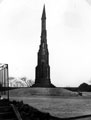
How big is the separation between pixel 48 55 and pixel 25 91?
37.8 m

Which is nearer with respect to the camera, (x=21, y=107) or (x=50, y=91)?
(x=21, y=107)

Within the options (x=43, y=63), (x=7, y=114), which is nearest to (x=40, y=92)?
(x=43, y=63)

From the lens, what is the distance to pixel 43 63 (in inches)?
4136

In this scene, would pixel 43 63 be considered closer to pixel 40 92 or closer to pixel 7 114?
pixel 40 92

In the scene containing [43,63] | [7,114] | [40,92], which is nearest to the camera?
[7,114]

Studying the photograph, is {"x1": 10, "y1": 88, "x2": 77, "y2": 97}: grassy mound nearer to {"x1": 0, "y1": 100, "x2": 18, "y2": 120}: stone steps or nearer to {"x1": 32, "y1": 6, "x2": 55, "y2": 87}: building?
{"x1": 32, "y1": 6, "x2": 55, "y2": 87}: building

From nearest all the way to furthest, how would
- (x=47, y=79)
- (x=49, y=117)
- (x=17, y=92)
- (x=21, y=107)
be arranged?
(x=49, y=117), (x=21, y=107), (x=17, y=92), (x=47, y=79)

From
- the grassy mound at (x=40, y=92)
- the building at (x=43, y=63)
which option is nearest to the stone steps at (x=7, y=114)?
the grassy mound at (x=40, y=92)

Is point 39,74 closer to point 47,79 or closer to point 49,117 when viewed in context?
point 47,79

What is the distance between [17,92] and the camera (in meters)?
72.1

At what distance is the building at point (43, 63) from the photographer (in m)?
105

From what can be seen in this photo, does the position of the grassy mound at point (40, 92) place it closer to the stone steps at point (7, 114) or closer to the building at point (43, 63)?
the building at point (43, 63)

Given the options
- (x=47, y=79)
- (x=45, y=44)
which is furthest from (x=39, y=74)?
(x=45, y=44)

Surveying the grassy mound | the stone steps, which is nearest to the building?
the grassy mound
